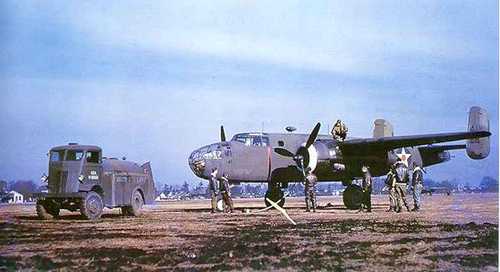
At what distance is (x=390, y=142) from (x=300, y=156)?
2642mm

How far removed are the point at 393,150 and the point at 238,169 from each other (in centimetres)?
518

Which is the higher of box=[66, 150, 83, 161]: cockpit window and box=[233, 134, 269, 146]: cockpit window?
box=[233, 134, 269, 146]: cockpit window

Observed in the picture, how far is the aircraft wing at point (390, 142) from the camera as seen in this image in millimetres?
14648

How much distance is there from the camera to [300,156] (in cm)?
1504

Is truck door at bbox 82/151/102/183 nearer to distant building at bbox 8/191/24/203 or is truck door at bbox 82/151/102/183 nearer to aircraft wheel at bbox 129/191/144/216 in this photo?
distant building at bbox 8/191/24/203

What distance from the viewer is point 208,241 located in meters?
7.58

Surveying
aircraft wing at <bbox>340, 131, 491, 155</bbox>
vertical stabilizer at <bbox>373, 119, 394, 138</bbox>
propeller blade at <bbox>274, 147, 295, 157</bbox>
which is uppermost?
vertical stabilizer at <bbox>373, 119, 394, 138</bbox>

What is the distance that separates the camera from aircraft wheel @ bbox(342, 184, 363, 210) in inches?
643

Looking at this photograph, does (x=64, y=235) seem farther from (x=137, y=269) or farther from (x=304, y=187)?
(x=304, y=187)

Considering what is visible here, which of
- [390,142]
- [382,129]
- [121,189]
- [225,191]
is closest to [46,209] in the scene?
[121,189]

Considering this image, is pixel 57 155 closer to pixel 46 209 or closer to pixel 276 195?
pixel 46 209

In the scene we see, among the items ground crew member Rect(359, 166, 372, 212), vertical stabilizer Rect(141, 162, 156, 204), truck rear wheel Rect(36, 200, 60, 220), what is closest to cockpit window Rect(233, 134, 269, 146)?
vertical stabilizer Rect(141, 162, 156, 204)

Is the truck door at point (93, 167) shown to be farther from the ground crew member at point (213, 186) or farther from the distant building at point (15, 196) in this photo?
the ground crew member at point (213, 186)

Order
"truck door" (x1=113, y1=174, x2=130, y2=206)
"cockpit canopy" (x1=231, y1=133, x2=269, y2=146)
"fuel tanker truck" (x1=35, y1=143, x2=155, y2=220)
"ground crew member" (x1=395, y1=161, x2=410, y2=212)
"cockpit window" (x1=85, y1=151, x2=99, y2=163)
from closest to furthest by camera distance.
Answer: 1. "fuel tanker truck" (x1=35, y1=143, x2=155, y2=220)
2. "cockpit window" (x1=85, y1=151, x2=99, y2=163)
3. "truck door" (x1=113, y1=174, x2=130, y2=206)
4. "ground crew member" (x1=395, y1=161, x2=410, y2=212)
5. "cockpit canopy" (x1=231, y1=133, x2=269, y2=146)
